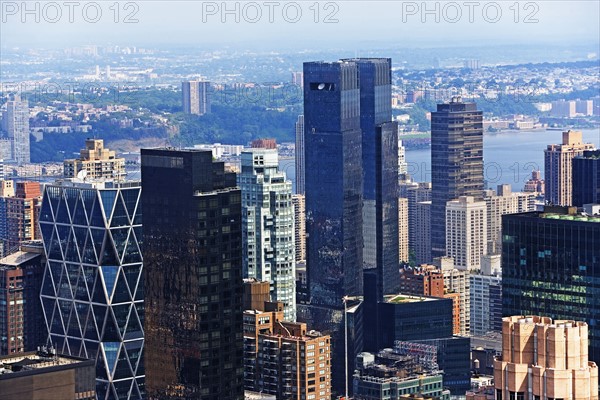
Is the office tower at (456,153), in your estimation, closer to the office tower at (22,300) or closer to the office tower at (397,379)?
the office tower at (22,300)

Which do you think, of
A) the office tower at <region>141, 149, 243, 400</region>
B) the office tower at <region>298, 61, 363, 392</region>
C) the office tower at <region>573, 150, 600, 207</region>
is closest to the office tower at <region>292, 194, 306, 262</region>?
the office tower at <region>298, 61, 363, 392</region>

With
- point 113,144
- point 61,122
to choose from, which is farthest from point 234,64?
point 113,144

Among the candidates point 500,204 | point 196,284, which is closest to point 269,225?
point 196,284

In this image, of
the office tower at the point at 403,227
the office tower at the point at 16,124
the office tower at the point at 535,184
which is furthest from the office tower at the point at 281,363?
the office tower at the point at 16,124

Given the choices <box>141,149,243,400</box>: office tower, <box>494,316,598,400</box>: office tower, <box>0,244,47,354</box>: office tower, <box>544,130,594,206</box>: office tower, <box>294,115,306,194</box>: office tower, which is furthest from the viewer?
<box>544,130,594,206</box>: office tower

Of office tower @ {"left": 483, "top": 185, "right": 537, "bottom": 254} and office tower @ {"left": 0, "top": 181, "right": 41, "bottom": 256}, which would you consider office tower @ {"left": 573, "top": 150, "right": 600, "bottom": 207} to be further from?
office tower @ {"left": 483, "top": 185, "right": 537, "bottom": 254}

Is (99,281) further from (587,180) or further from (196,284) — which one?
(587,180)
